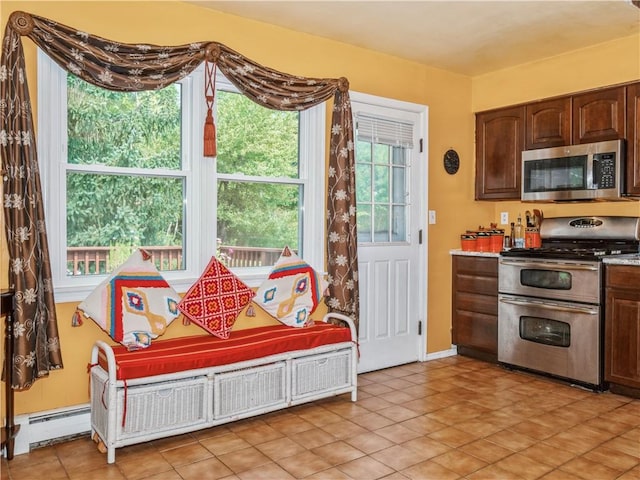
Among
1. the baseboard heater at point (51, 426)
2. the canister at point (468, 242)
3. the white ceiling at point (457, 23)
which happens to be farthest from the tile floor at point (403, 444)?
the white ceiling at point (457, 23)

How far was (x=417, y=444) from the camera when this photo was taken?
2771 millimetres

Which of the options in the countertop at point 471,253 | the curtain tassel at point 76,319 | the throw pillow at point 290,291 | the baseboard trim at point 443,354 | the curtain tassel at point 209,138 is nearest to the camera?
the curtain tassel at point 76,319

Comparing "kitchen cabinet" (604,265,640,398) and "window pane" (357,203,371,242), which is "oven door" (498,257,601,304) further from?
"window pane" (357,203,371,242)

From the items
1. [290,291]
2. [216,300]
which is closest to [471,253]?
[290,291]

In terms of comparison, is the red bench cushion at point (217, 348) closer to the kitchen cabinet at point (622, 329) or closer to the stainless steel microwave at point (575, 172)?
the kitchen cabinet at point (622, 329)

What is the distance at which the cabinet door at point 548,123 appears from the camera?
413 centimetres

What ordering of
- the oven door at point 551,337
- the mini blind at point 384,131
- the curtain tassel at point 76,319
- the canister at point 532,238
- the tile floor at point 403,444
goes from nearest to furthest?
the tile floor at point 403,444
the curtain tassel at point 76,319
the oven door at point 551,337
the mini blind at point 384,131
the canister at point 532,238

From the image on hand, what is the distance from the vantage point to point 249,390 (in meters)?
2.98

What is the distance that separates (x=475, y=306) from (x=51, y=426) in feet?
10.8

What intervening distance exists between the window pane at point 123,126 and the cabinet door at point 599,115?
2.98 m

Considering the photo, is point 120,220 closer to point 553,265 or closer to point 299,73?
point 299,73

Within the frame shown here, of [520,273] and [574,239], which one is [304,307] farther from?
[574,239]

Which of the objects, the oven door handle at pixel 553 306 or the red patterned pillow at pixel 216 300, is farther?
the oven door handle at pixel 553 306

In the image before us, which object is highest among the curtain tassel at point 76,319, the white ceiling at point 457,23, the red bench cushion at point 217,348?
the white ceiling at point 457,23
